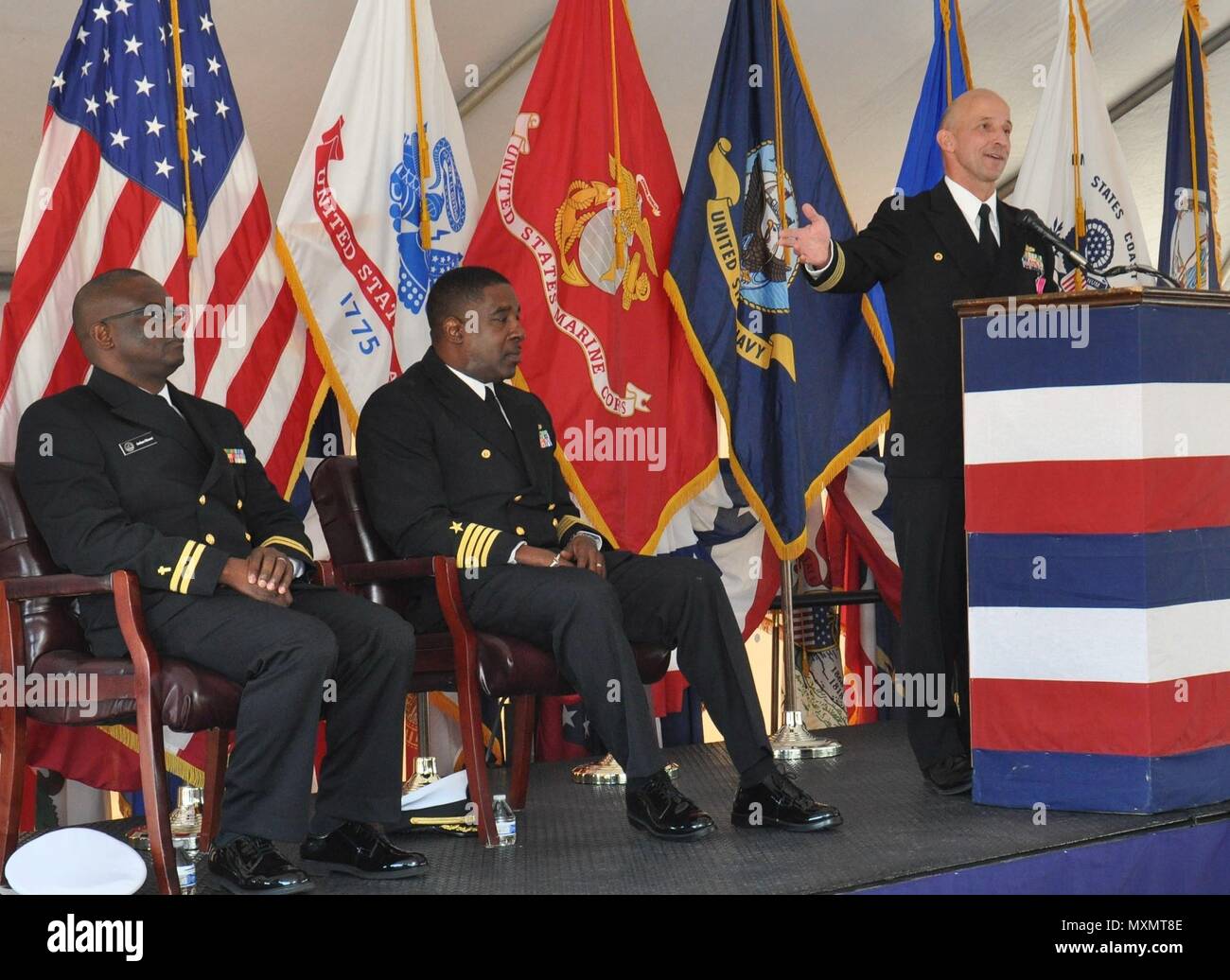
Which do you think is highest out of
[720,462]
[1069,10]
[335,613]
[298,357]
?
[1069,10]

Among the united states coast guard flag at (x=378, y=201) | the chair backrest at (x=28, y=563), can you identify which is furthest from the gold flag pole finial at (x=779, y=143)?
the chair backrest at (x=28, y=563)

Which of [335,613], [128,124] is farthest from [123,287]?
[128,124]

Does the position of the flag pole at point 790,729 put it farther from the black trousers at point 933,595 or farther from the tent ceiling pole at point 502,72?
the tent ceiling pole at point 502,72

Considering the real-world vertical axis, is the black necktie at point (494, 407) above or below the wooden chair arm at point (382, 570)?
above

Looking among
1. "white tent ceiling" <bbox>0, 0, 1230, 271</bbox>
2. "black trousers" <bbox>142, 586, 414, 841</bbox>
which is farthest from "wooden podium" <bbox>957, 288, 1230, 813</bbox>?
"white tent ceiling" <bbox>0, 0, 1230, 271</bbox>

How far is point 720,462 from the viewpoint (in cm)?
494

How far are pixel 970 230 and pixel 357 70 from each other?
6.31 ft

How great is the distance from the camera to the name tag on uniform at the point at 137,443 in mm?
3006

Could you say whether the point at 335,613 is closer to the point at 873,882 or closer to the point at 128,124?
the point at 873,882

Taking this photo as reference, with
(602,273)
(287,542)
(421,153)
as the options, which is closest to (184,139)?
(421,153)

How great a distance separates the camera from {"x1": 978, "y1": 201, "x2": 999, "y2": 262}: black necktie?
12.1ft

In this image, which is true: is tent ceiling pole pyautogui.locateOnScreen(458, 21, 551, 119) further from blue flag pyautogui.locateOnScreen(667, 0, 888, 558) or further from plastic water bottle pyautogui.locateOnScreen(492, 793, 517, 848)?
plastic water bottle pyautogui.locateOnScreen(492, 793, 517, 848)

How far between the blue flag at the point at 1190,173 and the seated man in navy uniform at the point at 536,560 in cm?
357

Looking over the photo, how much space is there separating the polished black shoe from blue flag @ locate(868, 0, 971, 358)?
5.52 ft
